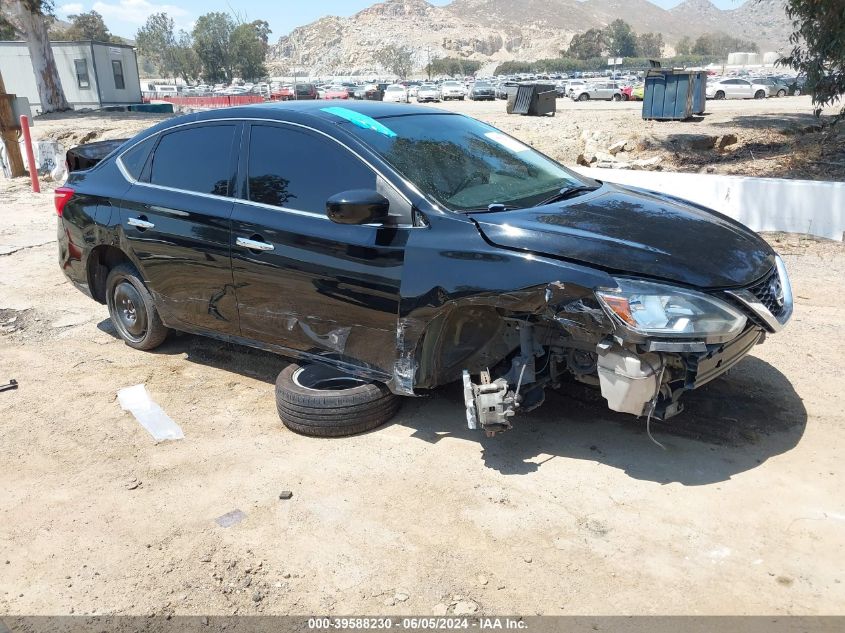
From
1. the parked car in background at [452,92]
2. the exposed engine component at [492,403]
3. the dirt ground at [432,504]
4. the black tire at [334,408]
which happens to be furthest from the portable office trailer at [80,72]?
the exposed engine component at [492,403]

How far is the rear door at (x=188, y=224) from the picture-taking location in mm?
4527

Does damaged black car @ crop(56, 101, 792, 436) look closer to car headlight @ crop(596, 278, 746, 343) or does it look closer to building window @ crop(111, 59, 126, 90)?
car headlight @ crop(596, 278, 746, 343)

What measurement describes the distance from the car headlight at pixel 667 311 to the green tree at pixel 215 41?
88962 millimetres

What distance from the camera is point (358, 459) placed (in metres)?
3.95

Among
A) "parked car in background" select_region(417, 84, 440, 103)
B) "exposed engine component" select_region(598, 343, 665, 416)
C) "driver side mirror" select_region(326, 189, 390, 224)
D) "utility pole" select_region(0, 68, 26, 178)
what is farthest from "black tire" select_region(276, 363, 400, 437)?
"parked car in background" select_region(417, 84, 440, 103)

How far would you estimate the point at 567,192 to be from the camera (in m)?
4.23

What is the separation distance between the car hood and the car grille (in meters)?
0.04

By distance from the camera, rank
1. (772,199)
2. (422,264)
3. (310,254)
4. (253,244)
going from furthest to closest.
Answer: (772,199), (253,244), (310,254), (422,264)

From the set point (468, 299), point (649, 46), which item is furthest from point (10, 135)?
point (649, 46)

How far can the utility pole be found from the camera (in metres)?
15.0

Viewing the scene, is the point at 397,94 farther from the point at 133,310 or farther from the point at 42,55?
A: the point at 133,310

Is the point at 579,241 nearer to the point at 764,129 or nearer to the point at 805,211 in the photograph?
the point at 805,211

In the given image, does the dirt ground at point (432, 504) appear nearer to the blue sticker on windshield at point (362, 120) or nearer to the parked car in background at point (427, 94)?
the blue sticker on windshield at point (362, 120)

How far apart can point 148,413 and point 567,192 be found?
119 inches
